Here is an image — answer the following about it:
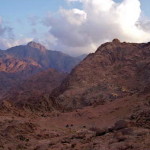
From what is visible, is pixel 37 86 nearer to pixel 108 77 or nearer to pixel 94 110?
pixel 108 77

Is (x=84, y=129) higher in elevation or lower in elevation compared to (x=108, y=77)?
lower

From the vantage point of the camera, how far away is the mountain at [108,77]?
8581 centimetres

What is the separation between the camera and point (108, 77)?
9456 centimetres

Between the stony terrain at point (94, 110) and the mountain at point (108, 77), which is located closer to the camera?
the stony terrain at point (94, 110)

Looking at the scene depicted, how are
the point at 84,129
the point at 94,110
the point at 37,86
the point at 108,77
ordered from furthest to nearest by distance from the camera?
1. the point at 37,86
2. the point at 108,77
3. the point at 94,110
4. the point at 84,129

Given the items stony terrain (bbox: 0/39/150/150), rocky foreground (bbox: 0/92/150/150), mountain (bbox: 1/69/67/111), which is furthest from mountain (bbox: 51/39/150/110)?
mountain (bbox: 1/69/67/111)

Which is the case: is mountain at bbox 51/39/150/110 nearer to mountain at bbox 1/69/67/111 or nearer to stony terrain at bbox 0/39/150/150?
stony terrain at bbox 0/39/150/150

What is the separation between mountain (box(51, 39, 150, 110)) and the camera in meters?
85.8

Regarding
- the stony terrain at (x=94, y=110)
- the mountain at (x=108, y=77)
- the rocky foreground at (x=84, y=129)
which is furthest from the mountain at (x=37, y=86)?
the rocky foreground at (x=84, y=129)

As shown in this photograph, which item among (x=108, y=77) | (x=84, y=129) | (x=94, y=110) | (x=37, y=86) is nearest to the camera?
(x=84, y=129)

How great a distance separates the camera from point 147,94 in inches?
2598

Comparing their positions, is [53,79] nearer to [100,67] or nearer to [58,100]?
[100,67]

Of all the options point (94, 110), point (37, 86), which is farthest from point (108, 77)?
point (37, 86)

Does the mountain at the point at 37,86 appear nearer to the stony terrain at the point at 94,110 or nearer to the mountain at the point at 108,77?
the stony terrain at the point at 94,110
